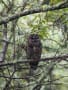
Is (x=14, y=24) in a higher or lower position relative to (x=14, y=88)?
higher

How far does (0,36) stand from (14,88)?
841 millimetres

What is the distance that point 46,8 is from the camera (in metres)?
2.07

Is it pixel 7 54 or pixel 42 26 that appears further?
pixel 7 54

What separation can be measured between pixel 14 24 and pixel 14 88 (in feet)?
2.75

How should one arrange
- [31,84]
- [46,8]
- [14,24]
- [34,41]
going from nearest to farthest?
1. [46,8]
2. [31,84]
3. [14,24]
4. [34,41]

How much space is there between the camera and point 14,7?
15.7ft

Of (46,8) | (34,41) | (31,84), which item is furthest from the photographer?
(34,41)

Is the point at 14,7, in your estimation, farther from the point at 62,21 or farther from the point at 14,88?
the point at 14,88

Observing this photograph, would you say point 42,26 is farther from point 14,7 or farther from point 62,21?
point 14,7

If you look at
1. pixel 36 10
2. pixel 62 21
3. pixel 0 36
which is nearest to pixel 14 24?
pixel 0 36

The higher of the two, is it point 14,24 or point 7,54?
point 14,24

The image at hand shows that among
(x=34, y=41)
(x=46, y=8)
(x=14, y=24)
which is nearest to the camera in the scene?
(x=46, y=8)

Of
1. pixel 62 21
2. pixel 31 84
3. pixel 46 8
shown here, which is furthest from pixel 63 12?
pixel 46 8

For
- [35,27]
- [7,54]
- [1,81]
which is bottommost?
[1,81]
